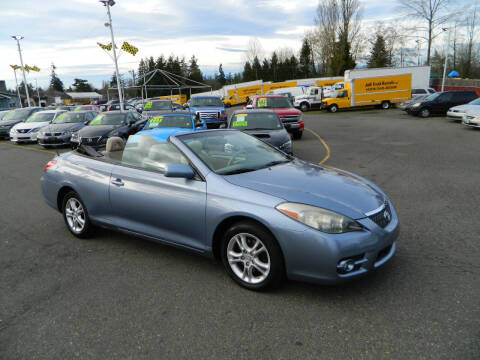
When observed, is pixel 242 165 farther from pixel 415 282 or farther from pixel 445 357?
pixel 445 357

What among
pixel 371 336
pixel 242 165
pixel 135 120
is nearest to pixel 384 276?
pixel 371 336

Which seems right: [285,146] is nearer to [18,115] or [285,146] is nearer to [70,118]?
[70,118]

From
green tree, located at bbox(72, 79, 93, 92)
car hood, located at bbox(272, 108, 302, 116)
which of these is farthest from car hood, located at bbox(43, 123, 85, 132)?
green tree, located at bbox(72, 79, 93, 92)

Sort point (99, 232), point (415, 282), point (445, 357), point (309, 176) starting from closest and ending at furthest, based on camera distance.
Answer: point (445, 357) < point (415, 282) < point (309, 176) < point (99, 232)

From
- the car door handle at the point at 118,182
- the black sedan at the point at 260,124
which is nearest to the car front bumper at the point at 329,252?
the car door handle at the point at 118,182

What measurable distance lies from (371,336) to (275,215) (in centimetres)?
119

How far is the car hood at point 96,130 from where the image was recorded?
44.5ft

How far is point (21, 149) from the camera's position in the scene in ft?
52.5

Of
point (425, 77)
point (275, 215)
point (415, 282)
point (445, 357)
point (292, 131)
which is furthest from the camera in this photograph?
point (425, 77)

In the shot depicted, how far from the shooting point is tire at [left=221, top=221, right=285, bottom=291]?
3.22 meters

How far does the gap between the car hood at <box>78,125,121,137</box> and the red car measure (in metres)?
6.34

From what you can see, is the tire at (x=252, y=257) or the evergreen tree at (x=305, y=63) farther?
the evergreen tree at (x=305, y=63)

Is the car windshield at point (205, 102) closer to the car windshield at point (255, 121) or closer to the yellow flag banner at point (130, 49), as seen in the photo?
the yellow flag banner at point (130, 49)

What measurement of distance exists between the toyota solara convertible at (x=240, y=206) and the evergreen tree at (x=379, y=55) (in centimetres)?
6855
